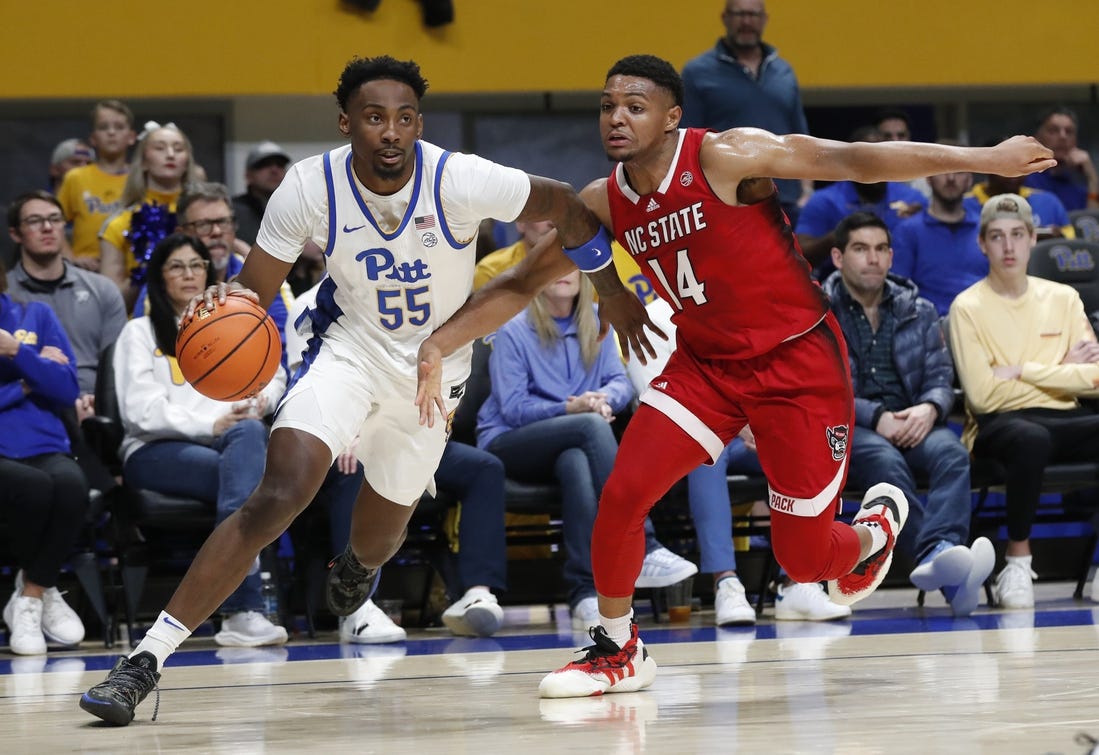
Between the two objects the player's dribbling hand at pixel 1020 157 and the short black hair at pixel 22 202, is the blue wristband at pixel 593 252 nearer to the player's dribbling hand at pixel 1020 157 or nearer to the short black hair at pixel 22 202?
the player's dribbling hand at pixel 1020 157

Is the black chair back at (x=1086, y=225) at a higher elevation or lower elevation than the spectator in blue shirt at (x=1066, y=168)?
lower

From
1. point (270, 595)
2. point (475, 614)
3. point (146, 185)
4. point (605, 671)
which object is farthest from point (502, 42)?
point (605, 671)

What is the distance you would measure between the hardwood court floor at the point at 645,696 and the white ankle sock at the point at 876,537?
0.37 meters

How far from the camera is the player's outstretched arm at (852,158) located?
151 inches

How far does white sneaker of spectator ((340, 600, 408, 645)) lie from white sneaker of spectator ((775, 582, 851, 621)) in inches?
63.7

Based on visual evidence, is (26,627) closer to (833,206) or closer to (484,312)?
(484,312)

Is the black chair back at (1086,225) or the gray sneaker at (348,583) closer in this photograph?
the gray sneaker at (348,583)

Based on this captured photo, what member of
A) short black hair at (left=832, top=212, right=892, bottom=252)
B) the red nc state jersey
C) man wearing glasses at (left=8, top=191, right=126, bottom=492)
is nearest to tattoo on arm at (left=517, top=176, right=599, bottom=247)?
the red nc state jersey

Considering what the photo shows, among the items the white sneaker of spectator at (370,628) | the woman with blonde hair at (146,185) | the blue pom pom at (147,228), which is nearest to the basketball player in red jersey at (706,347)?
the white sneaker of spectator at (370,628)

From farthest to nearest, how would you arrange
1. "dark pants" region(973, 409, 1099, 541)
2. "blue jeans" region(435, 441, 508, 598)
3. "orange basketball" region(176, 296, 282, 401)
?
"dark pants" region(973, 409, 1099, 541), "blue jeans" region(435, 441, 508, 598), "orange basketball" region(176, 296, 282, 401)

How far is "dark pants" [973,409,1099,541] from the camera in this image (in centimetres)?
666

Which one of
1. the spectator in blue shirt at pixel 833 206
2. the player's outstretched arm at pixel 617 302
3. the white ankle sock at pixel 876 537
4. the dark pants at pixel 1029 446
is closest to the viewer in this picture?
the player's outstretched arm at pixel 617 302

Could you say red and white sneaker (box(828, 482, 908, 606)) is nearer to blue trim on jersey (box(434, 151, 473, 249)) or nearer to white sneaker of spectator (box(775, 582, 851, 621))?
white sneaker of spectator (box(775, 582, 851, 621))

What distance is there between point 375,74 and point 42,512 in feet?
8.98
